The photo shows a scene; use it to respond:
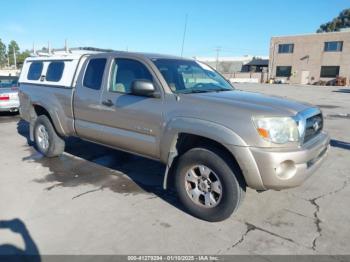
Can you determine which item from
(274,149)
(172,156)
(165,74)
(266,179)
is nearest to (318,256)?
(266,179)

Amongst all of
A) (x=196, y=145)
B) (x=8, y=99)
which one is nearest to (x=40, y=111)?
(x=196, y=145)

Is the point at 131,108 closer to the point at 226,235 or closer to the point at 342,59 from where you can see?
the point at 226,235

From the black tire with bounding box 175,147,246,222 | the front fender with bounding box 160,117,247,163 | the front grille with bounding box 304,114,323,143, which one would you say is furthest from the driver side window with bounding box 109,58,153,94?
the front grille with bounding box 304,114,323,143

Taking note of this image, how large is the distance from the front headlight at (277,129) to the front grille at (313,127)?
0.34m

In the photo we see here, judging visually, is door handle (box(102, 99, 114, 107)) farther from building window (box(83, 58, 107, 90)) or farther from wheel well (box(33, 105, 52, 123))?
wheel well (box(33, 105, 52, 123))

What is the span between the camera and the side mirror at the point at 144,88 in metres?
3.99

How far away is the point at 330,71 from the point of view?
169 ft

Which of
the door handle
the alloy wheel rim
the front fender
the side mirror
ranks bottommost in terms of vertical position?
the alloy wheel rim

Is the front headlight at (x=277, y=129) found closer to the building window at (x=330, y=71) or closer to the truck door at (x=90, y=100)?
the truck door at (x=90, y=100)

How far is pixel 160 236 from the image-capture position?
3.44 m

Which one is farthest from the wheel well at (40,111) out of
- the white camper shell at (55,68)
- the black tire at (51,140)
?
the white camper shell at (55,68)

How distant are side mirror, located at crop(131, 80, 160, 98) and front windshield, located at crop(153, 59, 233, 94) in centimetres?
24

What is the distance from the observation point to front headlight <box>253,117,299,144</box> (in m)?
3.33

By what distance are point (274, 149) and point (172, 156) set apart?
50.5 inches
